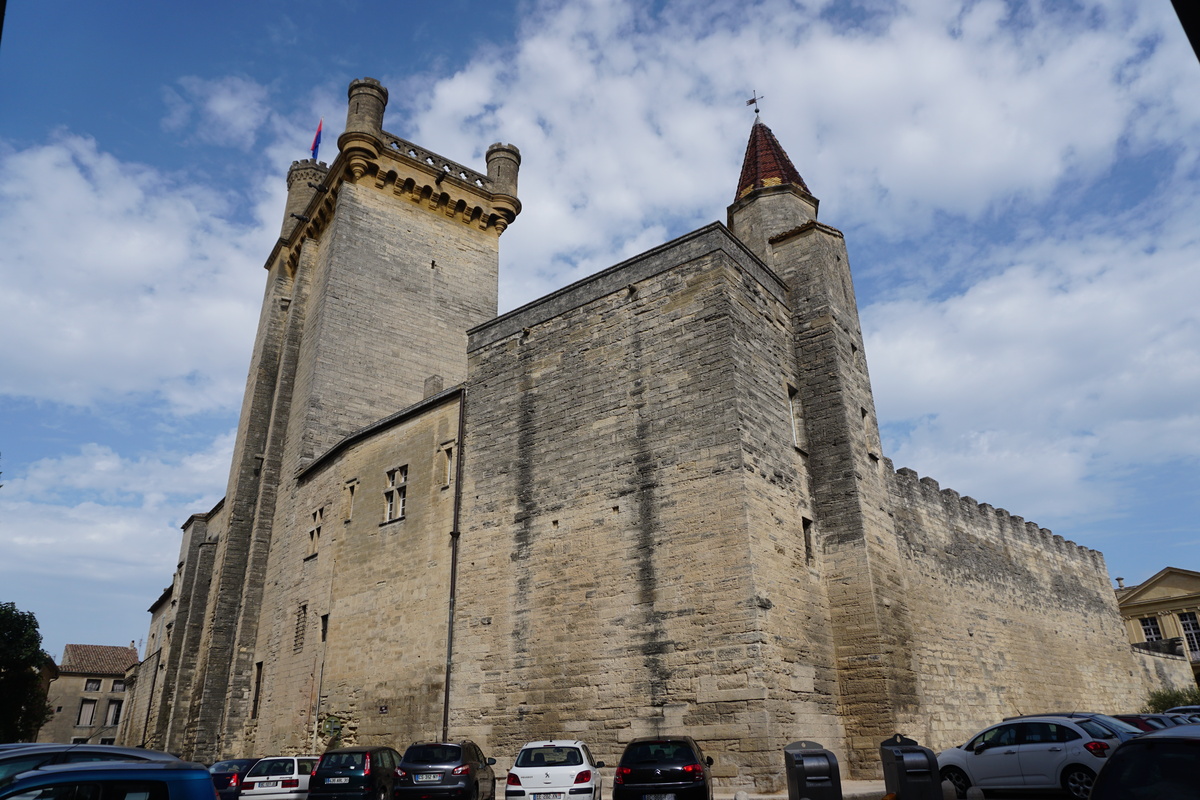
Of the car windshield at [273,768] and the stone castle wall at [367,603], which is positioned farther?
the stone castle wall at [367,603]

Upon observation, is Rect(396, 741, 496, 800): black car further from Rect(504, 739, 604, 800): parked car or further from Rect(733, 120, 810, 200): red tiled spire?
Rect(733, 120, 810, 200): red tiled spire

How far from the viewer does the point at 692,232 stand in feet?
45.6

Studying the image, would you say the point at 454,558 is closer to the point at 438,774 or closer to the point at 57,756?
the point at 438,774

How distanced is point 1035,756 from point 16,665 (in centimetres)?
2971

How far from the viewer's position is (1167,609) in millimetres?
41625

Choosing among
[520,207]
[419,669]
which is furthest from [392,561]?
[520,207]

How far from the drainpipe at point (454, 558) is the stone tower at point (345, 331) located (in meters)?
6.13

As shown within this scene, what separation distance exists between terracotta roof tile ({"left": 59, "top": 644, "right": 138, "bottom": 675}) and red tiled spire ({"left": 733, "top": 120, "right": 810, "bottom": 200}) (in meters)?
49.5

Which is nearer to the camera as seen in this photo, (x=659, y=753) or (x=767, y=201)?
(x=659, y=753)

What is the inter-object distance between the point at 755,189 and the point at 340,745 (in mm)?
14601

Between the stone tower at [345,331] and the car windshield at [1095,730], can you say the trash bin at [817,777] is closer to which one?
the car windshield at [1095,730]

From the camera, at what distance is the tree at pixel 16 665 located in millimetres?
25359

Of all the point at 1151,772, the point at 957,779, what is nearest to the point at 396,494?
the point at 957,779

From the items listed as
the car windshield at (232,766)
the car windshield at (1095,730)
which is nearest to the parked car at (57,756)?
the car windshield at (232,766)
